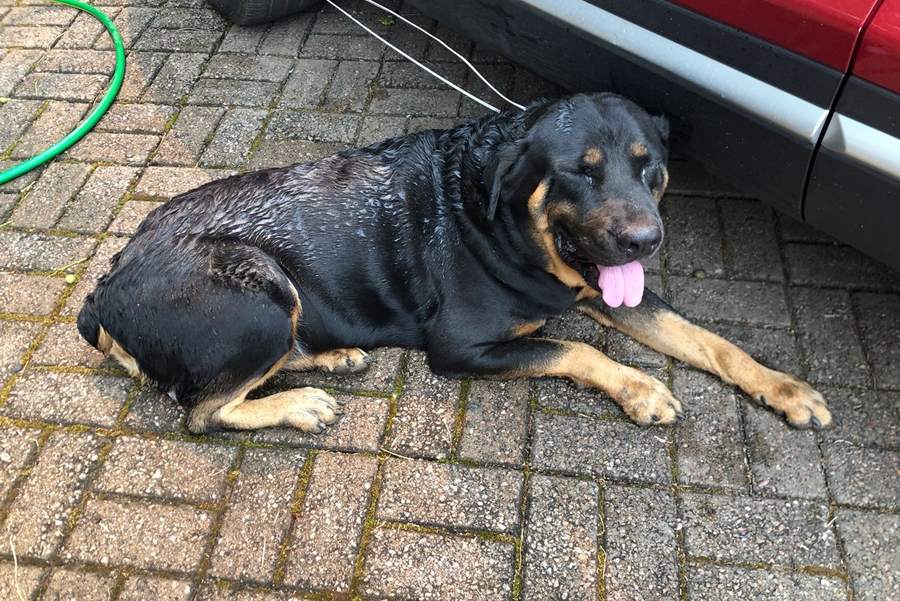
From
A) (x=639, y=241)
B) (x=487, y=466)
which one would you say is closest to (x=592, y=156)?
(x=639, y=241)

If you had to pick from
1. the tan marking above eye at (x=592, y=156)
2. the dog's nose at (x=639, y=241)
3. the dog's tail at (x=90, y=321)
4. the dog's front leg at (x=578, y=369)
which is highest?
the tan marking above eye at (x=592, y=156)

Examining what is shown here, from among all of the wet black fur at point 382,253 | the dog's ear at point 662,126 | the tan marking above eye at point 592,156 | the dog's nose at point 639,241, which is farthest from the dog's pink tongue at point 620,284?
the dog's ear at point 662,126

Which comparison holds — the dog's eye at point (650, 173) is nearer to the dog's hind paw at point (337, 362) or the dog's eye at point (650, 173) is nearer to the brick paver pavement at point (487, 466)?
the brick paver pavement at point (487, 466)

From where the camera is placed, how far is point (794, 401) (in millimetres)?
3176

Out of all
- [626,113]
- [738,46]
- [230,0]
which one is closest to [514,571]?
[626,113]

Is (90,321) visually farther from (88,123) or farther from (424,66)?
(424,66)

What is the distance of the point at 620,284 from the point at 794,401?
0.95 m

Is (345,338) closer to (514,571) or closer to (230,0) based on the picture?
(514,571)

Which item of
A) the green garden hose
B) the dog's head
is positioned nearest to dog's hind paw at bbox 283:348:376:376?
the dog's head

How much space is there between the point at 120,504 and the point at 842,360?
137 inches

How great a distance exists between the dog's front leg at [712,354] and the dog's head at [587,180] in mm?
548

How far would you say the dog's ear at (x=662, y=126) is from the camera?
324 centimetres

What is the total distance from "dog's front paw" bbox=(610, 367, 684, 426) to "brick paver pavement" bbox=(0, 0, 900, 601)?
8 cm

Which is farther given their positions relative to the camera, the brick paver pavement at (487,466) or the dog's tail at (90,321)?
the dog's tail at (90,321)
